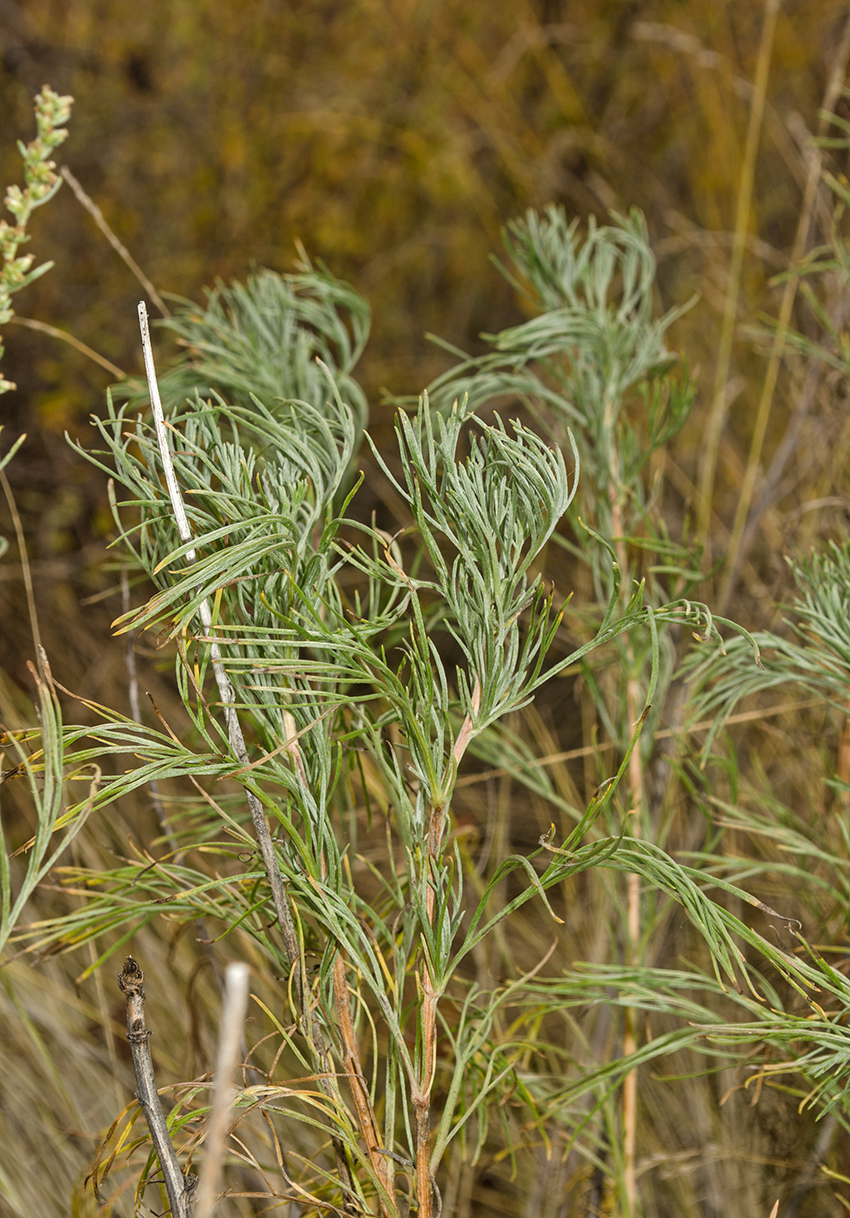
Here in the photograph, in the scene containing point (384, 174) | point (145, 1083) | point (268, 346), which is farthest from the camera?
point (384, 174)

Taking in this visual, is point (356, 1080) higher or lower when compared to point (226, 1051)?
lower

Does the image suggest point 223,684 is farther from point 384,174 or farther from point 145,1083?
point 384,174

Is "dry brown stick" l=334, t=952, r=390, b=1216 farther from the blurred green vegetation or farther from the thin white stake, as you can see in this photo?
the blurred green vegetation

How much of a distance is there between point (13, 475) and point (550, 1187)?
3.35 feet

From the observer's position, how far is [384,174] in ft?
4.97

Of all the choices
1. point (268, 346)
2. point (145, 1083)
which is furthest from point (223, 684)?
point (268, 346)

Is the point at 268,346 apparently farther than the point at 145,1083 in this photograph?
Yes

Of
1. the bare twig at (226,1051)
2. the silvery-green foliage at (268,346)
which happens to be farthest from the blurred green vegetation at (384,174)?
the bare twig at (226,1051)

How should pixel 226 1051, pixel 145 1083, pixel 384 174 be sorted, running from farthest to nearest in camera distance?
pixel 384 174
pixel 145 1083
pixel 226 1051

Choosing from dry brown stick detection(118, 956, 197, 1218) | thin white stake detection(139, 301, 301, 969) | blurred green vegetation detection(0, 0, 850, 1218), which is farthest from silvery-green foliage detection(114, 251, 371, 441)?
blurred green vegetation detection(0, 0, 850, 1218)

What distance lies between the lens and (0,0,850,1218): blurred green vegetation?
3.94 feet

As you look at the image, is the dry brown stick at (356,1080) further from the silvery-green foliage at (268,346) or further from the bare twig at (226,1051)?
the silvery-green foliage at (268,346)

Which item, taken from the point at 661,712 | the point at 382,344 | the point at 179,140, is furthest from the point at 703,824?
the point at 179,140

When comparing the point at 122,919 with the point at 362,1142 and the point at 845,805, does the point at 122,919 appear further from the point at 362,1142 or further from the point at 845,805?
the point at 845,805
